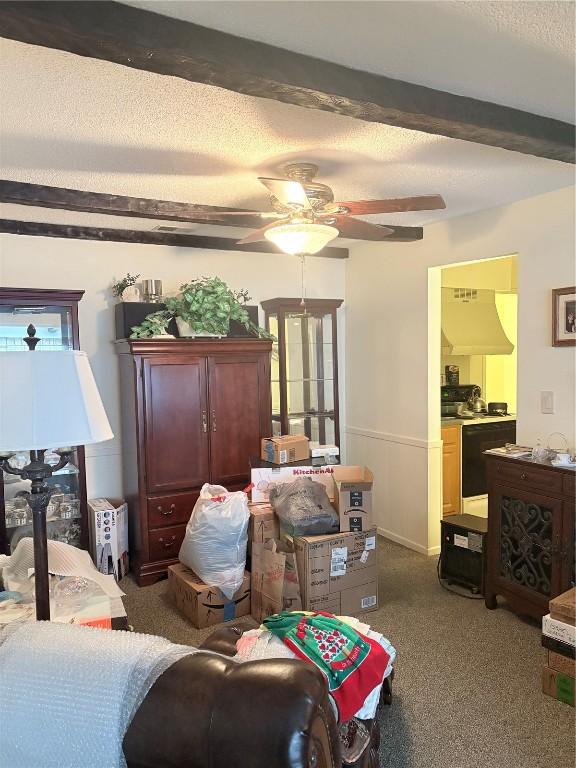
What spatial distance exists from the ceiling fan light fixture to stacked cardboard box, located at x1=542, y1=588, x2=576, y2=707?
2081 mm

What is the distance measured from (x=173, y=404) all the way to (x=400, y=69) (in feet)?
8.98

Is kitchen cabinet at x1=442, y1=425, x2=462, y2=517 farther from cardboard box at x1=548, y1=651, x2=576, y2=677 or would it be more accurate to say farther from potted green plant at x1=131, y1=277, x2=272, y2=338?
cardboard box at x1=548, y1=651, x2=576, y2=677

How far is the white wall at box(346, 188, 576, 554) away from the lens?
343 cm

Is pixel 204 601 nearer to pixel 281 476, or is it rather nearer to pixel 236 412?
pixel 281 476

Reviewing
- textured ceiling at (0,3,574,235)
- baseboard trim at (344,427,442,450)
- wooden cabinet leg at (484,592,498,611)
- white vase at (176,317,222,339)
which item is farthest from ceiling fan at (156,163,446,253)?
wooden cabinet leg at (484,592,498,611)

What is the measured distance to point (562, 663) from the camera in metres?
2.58

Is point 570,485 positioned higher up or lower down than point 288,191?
lower down

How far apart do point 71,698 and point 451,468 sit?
4.27m

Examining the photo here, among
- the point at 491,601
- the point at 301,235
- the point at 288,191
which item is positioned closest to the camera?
the point at 288,191

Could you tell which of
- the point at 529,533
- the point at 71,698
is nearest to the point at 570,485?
the point at 529,533

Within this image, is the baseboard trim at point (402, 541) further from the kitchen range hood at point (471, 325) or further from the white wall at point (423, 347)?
the kitchen range hood at point (471, 325)

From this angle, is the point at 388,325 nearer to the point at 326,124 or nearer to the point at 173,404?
the point at 173,404

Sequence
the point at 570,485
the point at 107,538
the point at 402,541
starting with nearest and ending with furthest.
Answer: the point at 570,485, the point at 107,538, the point at 402,541

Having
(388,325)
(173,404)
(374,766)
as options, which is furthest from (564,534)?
(173,404)
